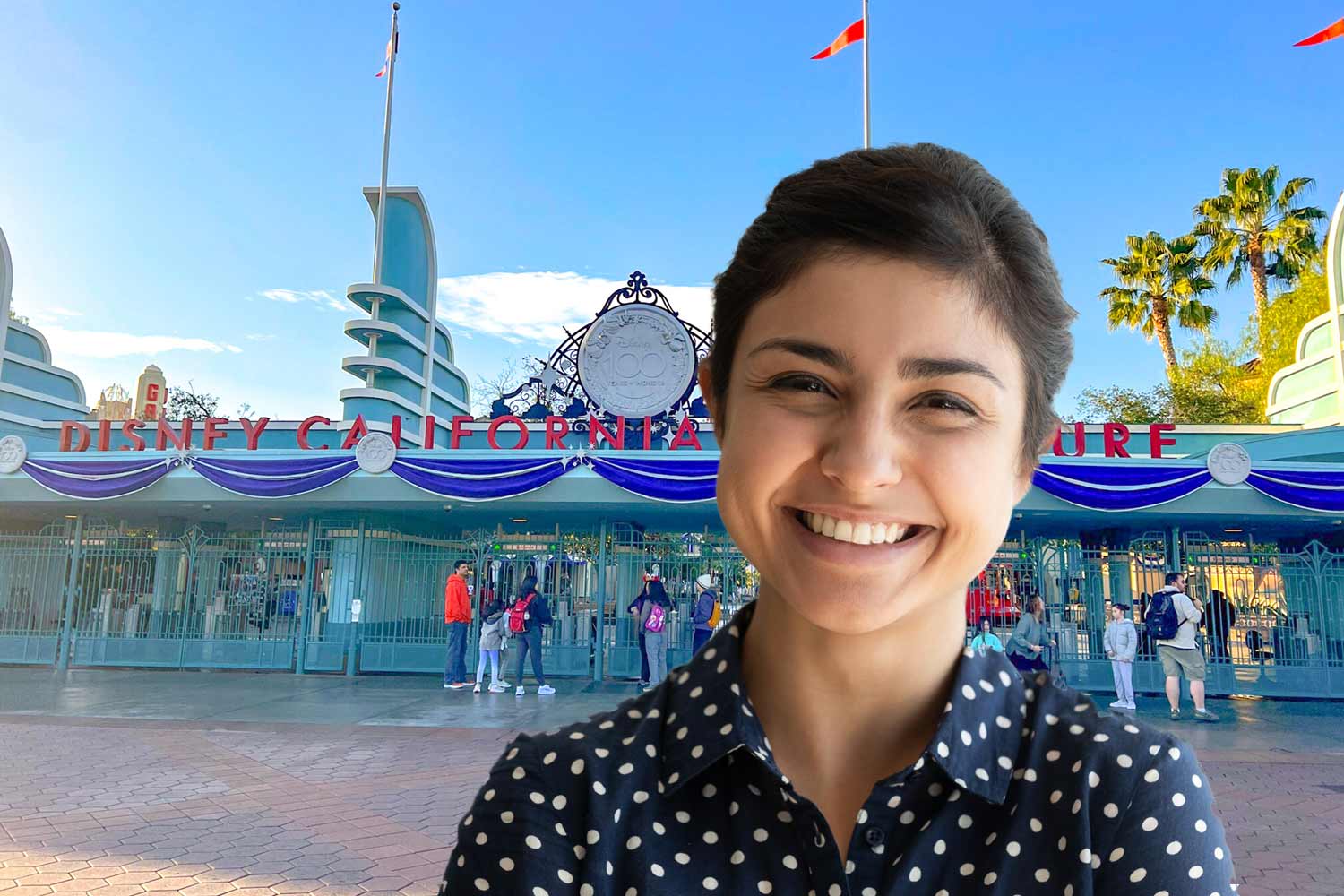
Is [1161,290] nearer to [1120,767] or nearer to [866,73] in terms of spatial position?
[866,73]

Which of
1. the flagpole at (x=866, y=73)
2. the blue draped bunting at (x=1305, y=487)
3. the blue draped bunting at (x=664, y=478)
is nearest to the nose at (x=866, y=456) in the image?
the blue draped bunting at (x=664, y=478)

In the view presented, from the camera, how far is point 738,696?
110 centimetres

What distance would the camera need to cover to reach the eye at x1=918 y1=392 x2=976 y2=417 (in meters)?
1.03

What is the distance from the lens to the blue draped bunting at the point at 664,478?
39.1 feet

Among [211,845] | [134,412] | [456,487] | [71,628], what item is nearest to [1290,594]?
[456,487]

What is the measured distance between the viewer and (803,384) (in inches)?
41.4

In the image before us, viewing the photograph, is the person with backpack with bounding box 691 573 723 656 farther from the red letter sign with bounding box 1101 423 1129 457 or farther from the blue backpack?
the red letter sign with bounding box 1101 423 1129 457

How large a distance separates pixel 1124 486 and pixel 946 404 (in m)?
11.9

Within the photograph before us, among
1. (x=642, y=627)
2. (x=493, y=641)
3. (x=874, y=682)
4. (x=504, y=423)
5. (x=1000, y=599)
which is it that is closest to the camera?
(x=874, y=682)

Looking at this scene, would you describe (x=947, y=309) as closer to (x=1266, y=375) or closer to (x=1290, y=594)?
(x=1290, y=594)

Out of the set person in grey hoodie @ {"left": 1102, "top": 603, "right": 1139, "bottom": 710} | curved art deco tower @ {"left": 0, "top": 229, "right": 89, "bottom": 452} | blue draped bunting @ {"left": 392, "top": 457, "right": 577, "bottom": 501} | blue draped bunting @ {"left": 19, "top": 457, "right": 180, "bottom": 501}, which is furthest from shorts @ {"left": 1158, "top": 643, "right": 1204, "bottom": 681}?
curved art deco tower @ {"left": 0, "top": 229, "right": 89, "bottom": 452}

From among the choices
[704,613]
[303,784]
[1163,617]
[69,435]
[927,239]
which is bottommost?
[303,784]

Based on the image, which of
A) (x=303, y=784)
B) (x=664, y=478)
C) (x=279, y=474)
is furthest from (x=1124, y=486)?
(x=279, y=474)

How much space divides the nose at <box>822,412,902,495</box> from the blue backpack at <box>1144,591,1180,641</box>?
34.7 feet
